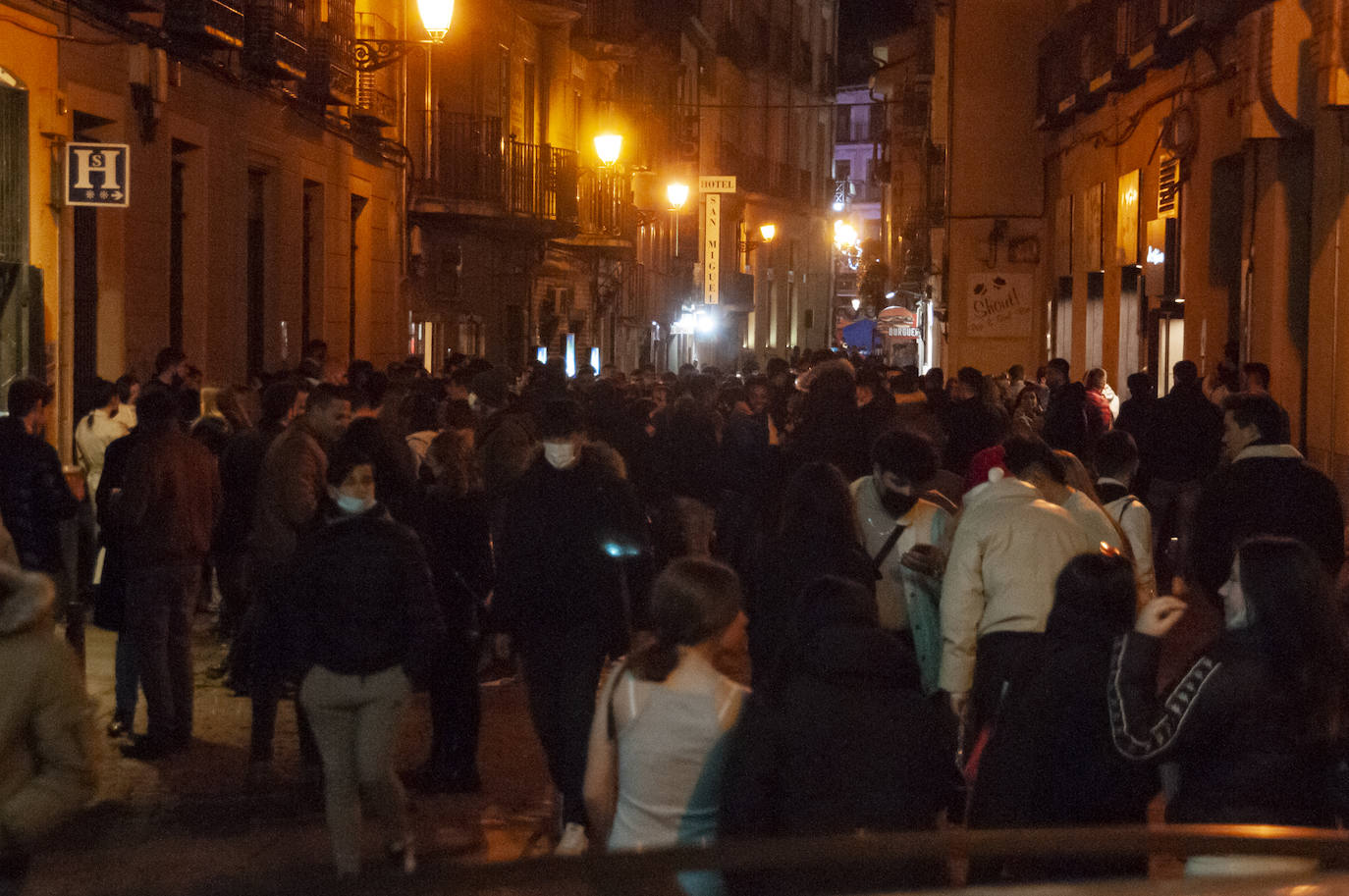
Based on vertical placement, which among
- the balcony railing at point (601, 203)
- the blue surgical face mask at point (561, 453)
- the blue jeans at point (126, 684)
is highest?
the balcony railing at point (601, 203)

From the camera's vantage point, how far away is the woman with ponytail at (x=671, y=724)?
4406 millimetres

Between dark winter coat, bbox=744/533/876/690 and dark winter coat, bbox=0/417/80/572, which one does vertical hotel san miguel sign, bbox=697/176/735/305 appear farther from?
dark winter coat, bbox=744/533/876/690

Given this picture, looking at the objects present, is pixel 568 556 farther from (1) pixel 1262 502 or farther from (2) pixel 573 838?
(1) pixel 1262 502

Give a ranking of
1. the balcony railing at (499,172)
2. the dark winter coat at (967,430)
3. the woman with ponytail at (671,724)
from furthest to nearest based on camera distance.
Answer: the balcony railing at (499,172) → the dark winter coat at (967,430) → the woman with ponytail at (671,724)

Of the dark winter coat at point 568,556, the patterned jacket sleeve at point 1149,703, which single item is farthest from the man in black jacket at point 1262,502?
the patterned jacket sleeve at point 1149,703

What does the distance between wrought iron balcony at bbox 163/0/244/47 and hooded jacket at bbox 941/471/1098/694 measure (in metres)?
11.6

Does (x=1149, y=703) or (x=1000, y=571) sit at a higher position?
(x=1000, y=571)

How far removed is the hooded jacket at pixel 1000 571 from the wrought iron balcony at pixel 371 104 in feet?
55.7

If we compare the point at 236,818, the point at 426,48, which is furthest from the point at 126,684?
the point at 426,48

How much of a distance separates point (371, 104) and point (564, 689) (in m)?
17.0

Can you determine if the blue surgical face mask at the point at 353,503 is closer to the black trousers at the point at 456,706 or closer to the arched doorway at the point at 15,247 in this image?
the black trousers at the point at 456,706

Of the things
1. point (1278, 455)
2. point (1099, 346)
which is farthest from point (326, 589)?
point (1099, 346)

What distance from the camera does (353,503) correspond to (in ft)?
21.2

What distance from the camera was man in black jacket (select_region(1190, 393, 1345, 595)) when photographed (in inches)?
305
